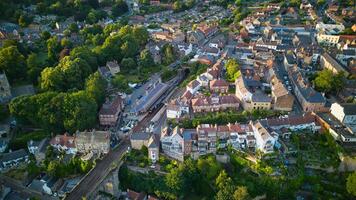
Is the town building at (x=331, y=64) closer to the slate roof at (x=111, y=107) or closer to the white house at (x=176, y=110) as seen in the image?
the white house at (x=176, y=110)

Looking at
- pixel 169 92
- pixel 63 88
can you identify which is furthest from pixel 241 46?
pixel 63 88

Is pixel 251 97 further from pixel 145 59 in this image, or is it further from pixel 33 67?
pixel 33 67

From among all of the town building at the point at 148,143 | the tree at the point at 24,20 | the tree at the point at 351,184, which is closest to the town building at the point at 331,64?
the tree at the point at 351,184

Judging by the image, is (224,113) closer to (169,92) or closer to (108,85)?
(169,92)

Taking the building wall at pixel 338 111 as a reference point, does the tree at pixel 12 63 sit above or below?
above

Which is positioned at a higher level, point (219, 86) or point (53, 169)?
point (219, 86)

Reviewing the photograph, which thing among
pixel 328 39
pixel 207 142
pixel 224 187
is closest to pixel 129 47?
pixel 207 142

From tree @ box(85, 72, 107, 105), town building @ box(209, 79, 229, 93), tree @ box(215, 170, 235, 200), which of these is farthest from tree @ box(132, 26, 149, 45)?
tree @ box(215, 170, 235, 200)
